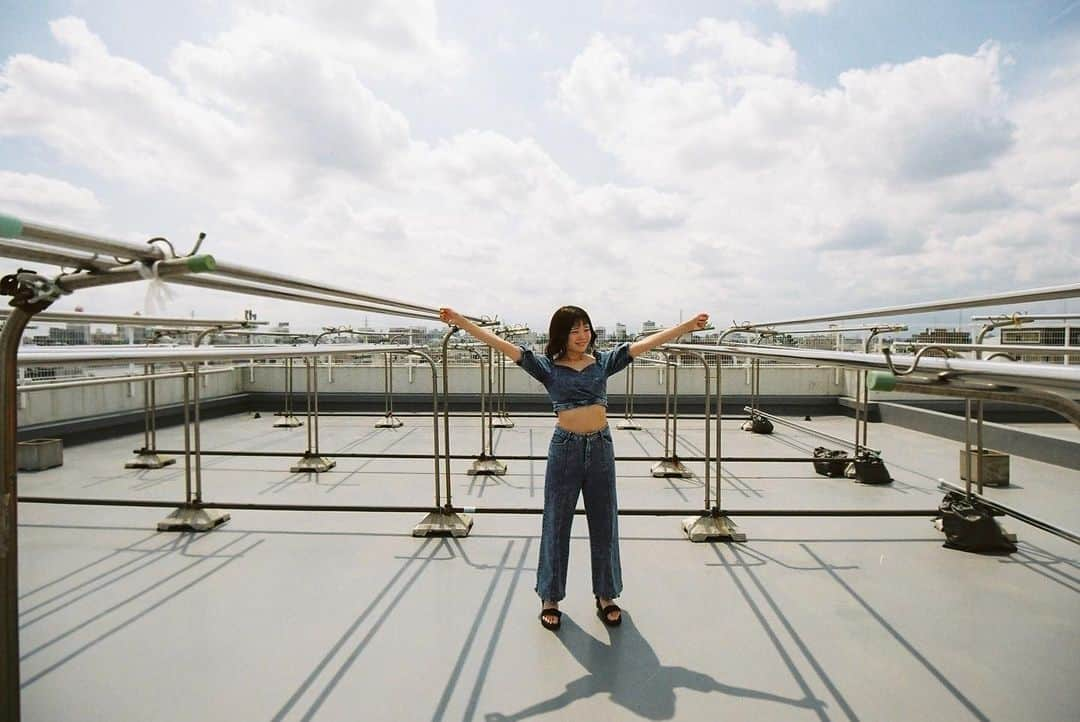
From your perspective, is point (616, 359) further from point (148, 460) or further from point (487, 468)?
point (148, 460)

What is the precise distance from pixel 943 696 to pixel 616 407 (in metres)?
6.20

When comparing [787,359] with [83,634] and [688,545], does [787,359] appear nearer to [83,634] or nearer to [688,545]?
[688,545]

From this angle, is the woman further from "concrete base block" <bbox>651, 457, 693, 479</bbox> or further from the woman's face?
"concrete base block" <bbox>651, 457, 693, 479</bbox>

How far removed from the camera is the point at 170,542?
8.80ft

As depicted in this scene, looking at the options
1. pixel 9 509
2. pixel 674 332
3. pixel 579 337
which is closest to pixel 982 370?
pixel 674 332

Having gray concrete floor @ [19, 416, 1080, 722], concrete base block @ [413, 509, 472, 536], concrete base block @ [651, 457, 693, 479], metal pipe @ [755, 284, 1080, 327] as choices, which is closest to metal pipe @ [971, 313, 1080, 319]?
gray concrete floor @ [19, 416, 1080, 722]

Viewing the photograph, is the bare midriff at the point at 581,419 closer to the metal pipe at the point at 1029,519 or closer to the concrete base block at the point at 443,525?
the concrete base block at the point at 443,525

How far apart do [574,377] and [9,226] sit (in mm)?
1468

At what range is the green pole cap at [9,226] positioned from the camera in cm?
69

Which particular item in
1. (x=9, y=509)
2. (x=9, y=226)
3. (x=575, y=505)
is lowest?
(x=575, y=505)

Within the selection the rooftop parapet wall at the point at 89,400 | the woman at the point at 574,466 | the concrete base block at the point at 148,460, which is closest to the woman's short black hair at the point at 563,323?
the woman at the point at 574,466

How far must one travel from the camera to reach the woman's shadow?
4.69 ft

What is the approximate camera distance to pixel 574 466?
185 cm

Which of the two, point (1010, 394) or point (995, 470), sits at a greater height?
point (1010, 394)
